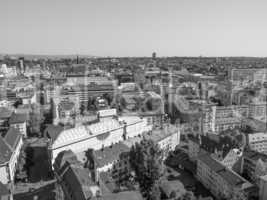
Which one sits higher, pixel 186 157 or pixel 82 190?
pixel 82 190

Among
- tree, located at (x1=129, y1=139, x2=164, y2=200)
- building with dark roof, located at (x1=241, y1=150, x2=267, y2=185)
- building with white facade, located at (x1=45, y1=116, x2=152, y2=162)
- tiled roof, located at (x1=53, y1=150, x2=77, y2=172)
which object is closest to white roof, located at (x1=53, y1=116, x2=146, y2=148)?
building with white facade, located at (x1=45, y1=116, x2=152, y2=162)

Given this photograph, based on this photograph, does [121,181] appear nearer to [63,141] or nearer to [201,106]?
[63,141]

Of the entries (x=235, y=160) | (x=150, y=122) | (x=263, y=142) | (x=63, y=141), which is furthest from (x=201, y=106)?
(x=63, y=141)

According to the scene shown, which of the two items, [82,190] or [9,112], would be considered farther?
[9,112]

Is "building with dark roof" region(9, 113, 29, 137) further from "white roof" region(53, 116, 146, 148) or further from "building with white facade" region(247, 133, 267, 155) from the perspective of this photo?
"building with white facade" region(247, 133, 267, 155)

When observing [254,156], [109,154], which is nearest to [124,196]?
[109,154]

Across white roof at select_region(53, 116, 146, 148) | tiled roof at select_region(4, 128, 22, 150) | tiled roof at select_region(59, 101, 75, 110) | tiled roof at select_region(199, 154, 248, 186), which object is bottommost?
tiled roof at select_region(199, 154, 248, 186)

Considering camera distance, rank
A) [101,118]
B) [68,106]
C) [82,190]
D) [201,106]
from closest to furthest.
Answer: [82,190], [101,118], [201,106], [68,106]

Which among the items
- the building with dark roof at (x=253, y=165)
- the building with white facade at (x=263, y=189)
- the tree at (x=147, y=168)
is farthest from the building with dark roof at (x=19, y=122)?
the building with white facade at (x=263, y=189)
